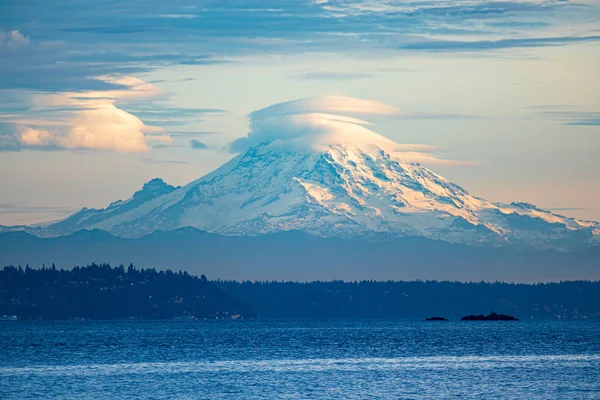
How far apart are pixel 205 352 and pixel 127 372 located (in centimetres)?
4054

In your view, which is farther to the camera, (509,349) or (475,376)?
(509,349)

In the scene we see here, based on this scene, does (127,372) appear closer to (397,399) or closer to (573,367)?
(397,399)

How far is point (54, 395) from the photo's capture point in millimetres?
104000

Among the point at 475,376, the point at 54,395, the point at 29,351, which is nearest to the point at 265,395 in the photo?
the point at 54,395

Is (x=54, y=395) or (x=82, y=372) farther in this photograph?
(x=82, y=372)

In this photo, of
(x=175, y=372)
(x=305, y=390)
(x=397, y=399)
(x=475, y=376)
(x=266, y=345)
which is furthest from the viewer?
(x=266, y=345)

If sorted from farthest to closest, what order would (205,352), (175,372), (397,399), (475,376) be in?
1. (205,352)
2. (175,372)
3. (475,376)
4. (397,399)

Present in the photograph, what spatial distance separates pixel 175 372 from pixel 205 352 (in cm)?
4063

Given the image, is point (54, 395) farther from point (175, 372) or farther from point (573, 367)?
point (573, 367)

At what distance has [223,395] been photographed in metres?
104

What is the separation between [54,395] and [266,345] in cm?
9488

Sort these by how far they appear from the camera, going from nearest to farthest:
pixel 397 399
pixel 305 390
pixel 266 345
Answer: pixel 397 399 < pixel 305 390 < pixel 266 345

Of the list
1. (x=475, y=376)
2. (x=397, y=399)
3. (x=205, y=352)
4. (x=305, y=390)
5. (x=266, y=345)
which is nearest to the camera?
(x=397, y=399)

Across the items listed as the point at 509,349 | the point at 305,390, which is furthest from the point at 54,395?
the point at 509,349
